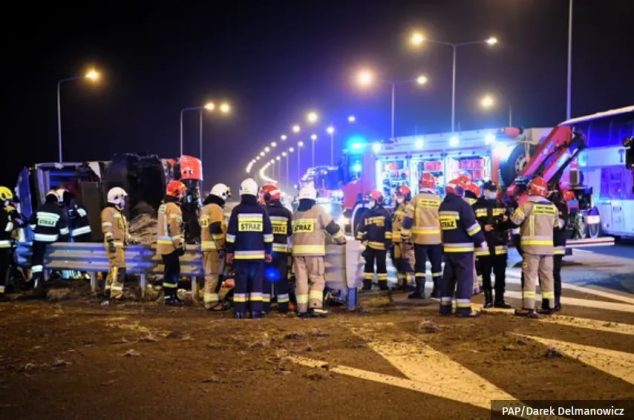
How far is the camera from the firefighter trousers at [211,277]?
950 centimetres

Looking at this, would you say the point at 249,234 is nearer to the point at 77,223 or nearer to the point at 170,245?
the point at 170,245

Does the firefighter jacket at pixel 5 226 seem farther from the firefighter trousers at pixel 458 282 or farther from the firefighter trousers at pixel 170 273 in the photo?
the firefighter trousers at pixel 458 282

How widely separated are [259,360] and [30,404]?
215 cm

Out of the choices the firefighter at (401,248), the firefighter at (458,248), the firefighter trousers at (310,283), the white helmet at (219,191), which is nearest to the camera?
the firefighter at (458,248)

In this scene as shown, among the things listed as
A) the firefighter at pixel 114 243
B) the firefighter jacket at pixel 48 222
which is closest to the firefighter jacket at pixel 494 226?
the firefighter at pixel 114 243

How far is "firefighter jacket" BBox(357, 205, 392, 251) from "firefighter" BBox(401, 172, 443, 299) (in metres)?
1.27

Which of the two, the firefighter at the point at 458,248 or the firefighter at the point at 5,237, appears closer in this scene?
the firefighter at the point at 458,248

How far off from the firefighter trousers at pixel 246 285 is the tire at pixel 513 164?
10260mm

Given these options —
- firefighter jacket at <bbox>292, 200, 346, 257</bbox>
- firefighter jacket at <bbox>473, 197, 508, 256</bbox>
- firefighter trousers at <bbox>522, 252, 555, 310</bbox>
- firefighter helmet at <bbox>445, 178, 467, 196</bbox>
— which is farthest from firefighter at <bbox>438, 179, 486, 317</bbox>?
firefighter jacket at <bbox>292, 200, 346, 257</bbox>

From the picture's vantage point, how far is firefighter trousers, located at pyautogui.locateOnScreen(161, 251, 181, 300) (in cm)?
988

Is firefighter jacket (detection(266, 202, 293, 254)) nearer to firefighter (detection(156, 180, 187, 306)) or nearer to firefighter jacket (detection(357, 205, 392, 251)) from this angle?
firefighter (detection(156, 180, 187, 306))

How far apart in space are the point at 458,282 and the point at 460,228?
741 mm

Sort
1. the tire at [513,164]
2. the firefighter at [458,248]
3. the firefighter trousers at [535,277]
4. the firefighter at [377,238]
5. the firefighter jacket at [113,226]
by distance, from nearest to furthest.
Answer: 1. the firefighter trousers at [535,277]
2. the firefighter at [458,248]
3. the firefighter jacket at [113,226]
4. the firefighter at [377,238]
5. the tire at [513,164]

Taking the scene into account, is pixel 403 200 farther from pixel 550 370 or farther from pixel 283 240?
pixel 550 370
